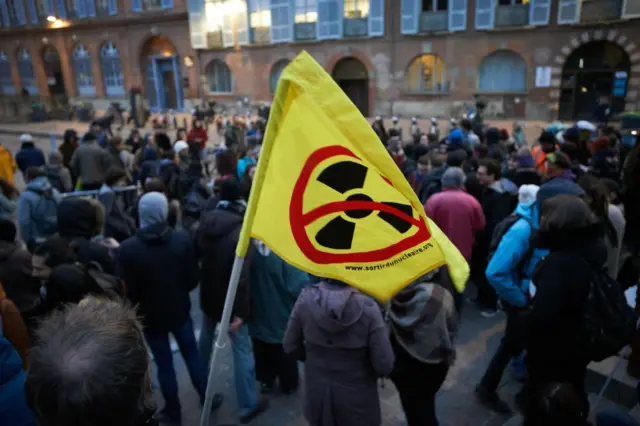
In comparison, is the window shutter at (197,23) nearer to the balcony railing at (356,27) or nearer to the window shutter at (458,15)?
the balcony railing at (356,27)

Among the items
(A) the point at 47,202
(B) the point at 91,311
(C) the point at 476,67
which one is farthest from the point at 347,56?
(B) the point at 91,311

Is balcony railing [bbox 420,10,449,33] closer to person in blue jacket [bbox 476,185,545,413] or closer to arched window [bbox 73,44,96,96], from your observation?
person in blue jacket [bbox 476,185,545,413]

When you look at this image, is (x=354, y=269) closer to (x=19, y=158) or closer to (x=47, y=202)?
(x=47, y=202)

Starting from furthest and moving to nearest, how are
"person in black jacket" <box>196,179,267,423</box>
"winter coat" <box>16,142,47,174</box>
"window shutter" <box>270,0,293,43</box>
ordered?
1. "window shutter" <box>270,0,293,43</box>
2. "winter coat" <box>16,142,47,174</box>
3. "person in black jacket" <box>196,179,267,423</box>

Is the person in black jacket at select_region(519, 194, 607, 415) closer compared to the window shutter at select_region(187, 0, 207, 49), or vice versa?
the person in black jacket at select_region(519, 194, 607, 415)

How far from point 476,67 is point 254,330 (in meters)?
20.3

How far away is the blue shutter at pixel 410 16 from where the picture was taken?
21.4 metres

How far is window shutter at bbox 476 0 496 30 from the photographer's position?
65.8 feet

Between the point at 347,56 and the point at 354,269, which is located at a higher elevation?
the point at 347,56

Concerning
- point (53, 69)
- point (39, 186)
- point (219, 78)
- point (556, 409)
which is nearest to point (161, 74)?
point (219, 78)

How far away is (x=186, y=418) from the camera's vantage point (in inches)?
141

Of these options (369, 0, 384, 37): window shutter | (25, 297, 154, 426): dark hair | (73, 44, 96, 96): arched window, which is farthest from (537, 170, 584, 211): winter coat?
(73, 44, 96, 96): arched window

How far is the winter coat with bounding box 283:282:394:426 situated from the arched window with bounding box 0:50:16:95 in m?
41.1

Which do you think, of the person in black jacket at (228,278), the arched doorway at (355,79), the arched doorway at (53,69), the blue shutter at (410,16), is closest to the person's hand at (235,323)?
the person in black jacket at (228,278)
